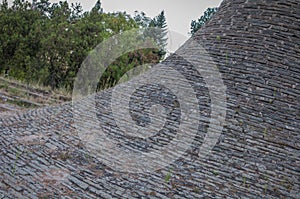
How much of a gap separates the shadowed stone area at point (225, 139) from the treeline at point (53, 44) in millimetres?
7901

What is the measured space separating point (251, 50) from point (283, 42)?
547 millimetres

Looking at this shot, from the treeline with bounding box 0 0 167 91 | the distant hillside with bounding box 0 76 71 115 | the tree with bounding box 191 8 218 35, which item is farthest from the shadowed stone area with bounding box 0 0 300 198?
the tree with bounding box 191 8 218 35

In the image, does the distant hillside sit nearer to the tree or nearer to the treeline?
the treeline

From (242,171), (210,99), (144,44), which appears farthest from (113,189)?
(144,44)

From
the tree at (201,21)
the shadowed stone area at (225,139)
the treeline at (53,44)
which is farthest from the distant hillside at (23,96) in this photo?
the tree at (201,21)

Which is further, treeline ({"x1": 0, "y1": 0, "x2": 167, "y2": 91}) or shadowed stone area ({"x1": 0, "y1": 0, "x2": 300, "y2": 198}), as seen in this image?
treeline ({"x1": 0, "y1": 0, "x2": 167, "y2": 91})

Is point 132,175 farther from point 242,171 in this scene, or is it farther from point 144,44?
point 144,44

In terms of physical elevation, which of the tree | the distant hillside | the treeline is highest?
the tree

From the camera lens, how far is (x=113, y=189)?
12.4 feet

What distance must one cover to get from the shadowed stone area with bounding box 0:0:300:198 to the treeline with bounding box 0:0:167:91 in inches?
311

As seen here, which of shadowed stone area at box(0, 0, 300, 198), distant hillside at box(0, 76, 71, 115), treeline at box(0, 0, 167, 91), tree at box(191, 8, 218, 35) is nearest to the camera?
shadowed stone area at box(0, 0, 300, 198)

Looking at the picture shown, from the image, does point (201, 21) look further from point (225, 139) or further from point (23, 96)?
point (225, 139)

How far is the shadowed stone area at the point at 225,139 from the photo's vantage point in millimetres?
3697

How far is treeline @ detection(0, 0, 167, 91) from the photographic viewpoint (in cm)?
1376
